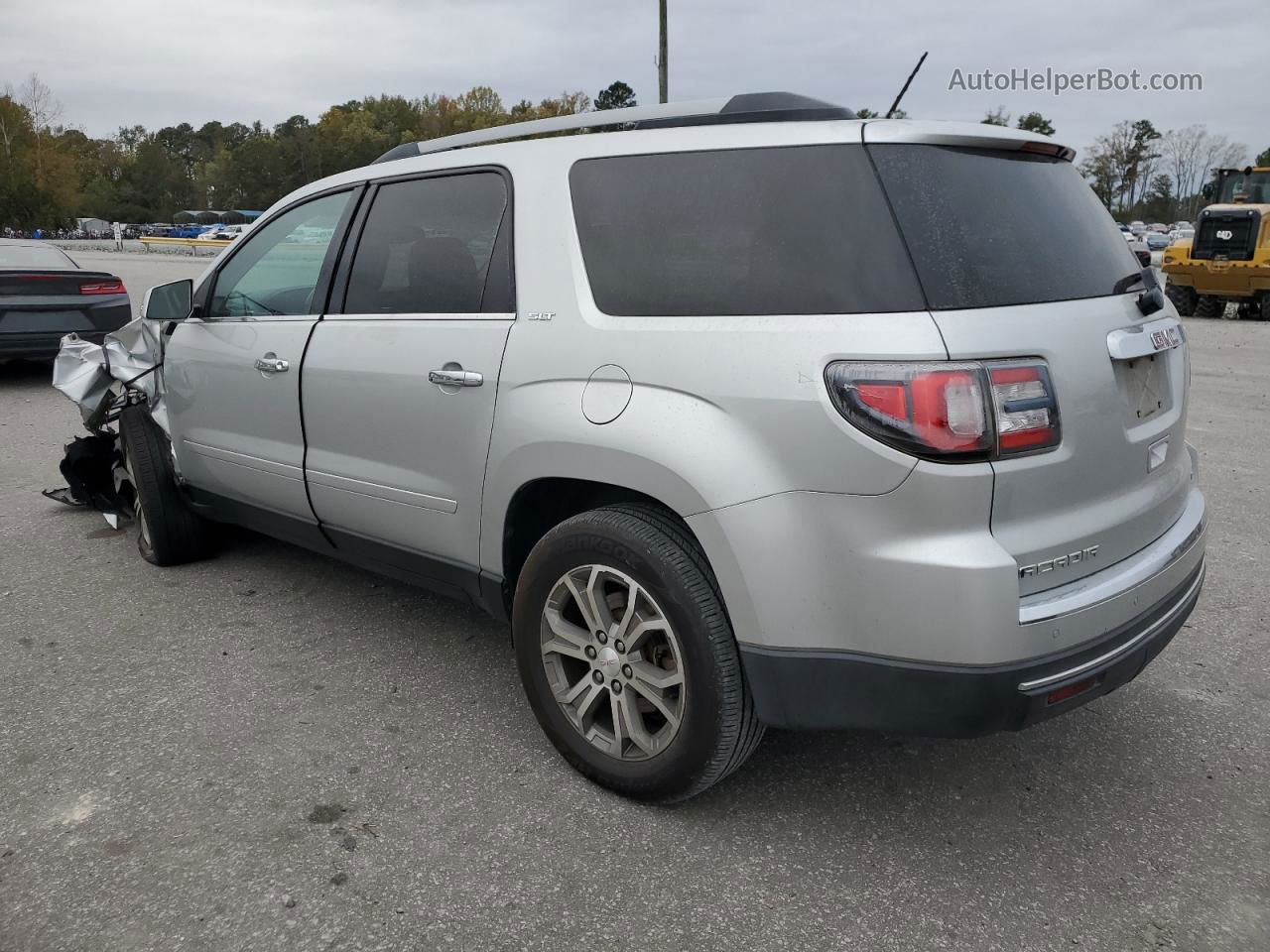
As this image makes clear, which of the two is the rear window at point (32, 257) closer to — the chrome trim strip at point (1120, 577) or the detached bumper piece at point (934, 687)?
the detached bumper piece at point (934, 687)

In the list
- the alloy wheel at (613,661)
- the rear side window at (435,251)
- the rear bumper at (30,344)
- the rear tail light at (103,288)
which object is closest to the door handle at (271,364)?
the rear side window at (435,251)

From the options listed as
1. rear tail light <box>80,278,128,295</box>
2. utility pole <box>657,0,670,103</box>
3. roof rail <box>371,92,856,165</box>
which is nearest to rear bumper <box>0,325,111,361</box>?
rear tail light <box>80,278,128,295</box>

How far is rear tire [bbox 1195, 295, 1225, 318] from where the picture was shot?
18.0 meters

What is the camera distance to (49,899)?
7.59 ft

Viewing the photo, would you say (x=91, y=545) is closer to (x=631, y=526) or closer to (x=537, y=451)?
(x=537, y=451)

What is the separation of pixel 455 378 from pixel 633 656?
3.29ft

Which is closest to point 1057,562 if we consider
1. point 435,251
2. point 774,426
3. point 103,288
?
point 774,426

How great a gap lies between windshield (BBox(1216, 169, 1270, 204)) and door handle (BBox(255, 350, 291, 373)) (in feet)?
66.4

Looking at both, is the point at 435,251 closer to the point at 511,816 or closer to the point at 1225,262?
the point at 511,816

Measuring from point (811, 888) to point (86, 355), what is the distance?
4.37 metres

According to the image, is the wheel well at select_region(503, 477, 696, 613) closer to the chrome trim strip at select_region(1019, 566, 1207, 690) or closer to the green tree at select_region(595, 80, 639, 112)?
the chrome trim strip at select_region(1019, 566, 1207, 690)

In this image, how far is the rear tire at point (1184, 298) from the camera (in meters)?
18.2

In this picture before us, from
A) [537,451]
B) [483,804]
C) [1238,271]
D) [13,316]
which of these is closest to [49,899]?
[483,804]

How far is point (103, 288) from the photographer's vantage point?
9.90 meters
